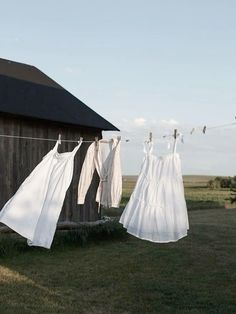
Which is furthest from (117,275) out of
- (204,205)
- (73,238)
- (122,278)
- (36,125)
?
(204,205)

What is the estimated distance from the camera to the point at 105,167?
11750mm

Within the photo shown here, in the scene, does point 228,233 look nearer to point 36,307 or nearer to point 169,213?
point 169,213

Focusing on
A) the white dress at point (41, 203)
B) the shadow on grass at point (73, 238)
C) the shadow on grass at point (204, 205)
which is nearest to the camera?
the white dress at point (41, 203)

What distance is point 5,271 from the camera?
29.5 ft

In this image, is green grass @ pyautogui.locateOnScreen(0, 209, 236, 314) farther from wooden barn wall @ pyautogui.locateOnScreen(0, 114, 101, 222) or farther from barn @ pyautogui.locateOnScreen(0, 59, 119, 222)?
barn @ pyautogui.locateOnScreen(0, 59, 119, 222)

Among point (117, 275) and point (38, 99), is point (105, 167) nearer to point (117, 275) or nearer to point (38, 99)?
point (38, 99)

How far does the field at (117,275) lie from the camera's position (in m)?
7.11

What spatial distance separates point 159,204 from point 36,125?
5.25 m

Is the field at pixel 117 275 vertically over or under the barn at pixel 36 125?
under

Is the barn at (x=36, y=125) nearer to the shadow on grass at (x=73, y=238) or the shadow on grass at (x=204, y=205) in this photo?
the shadow on grass at (x=73, y=238)

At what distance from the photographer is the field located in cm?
711

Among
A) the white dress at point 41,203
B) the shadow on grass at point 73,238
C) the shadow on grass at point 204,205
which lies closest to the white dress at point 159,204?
the white dress at point 41,203

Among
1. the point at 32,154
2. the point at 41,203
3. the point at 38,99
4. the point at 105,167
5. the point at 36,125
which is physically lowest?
the point at 41,203

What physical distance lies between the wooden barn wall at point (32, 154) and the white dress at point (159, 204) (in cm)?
458
